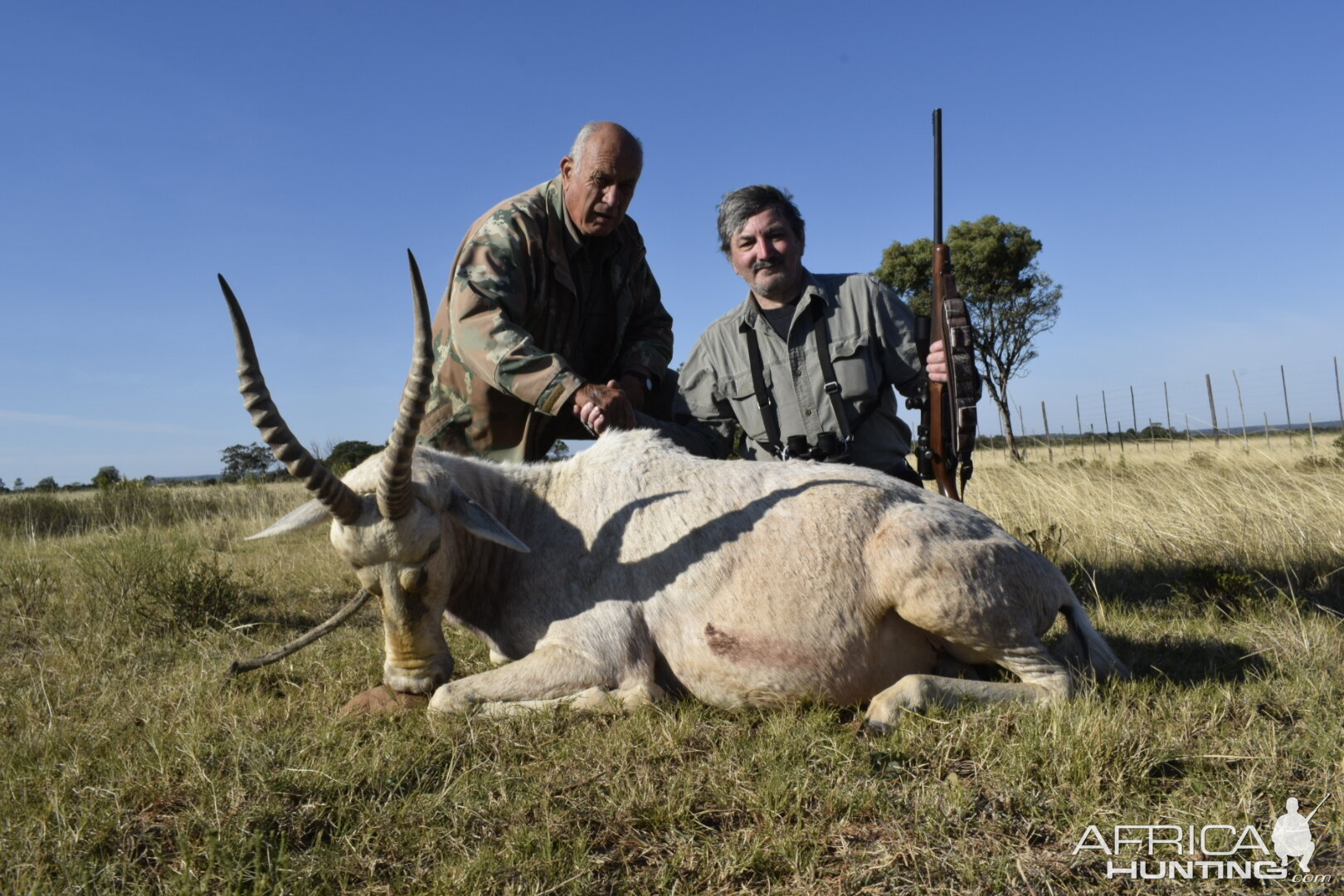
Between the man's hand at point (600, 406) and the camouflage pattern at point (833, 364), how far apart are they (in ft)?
4.67

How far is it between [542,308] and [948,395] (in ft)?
9.92

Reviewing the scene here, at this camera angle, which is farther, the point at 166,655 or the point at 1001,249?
the point at 1001,249

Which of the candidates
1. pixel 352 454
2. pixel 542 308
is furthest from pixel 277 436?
pixel 352 454

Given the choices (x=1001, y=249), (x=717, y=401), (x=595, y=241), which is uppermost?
(x=1001, y=249)

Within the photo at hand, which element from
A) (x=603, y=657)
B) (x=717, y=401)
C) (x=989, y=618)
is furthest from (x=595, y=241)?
(x=989, y=618)

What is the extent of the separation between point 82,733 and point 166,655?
5.63ft

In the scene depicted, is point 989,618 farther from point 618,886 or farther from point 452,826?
point 452,826

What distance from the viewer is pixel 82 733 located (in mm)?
3561

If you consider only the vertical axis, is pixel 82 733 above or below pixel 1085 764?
above

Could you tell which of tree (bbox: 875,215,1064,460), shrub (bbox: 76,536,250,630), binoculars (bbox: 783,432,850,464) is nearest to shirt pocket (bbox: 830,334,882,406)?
binoculars (bbox: 783,432,850,464)

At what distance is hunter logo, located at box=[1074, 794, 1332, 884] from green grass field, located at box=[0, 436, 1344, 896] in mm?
32

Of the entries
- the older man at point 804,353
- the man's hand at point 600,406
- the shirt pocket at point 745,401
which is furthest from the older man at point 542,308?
the older man at point 804,353

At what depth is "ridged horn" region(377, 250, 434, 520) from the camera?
326 centimetres

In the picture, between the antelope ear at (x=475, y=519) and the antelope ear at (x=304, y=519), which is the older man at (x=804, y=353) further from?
the antelope ear at (x=304, y=519)
